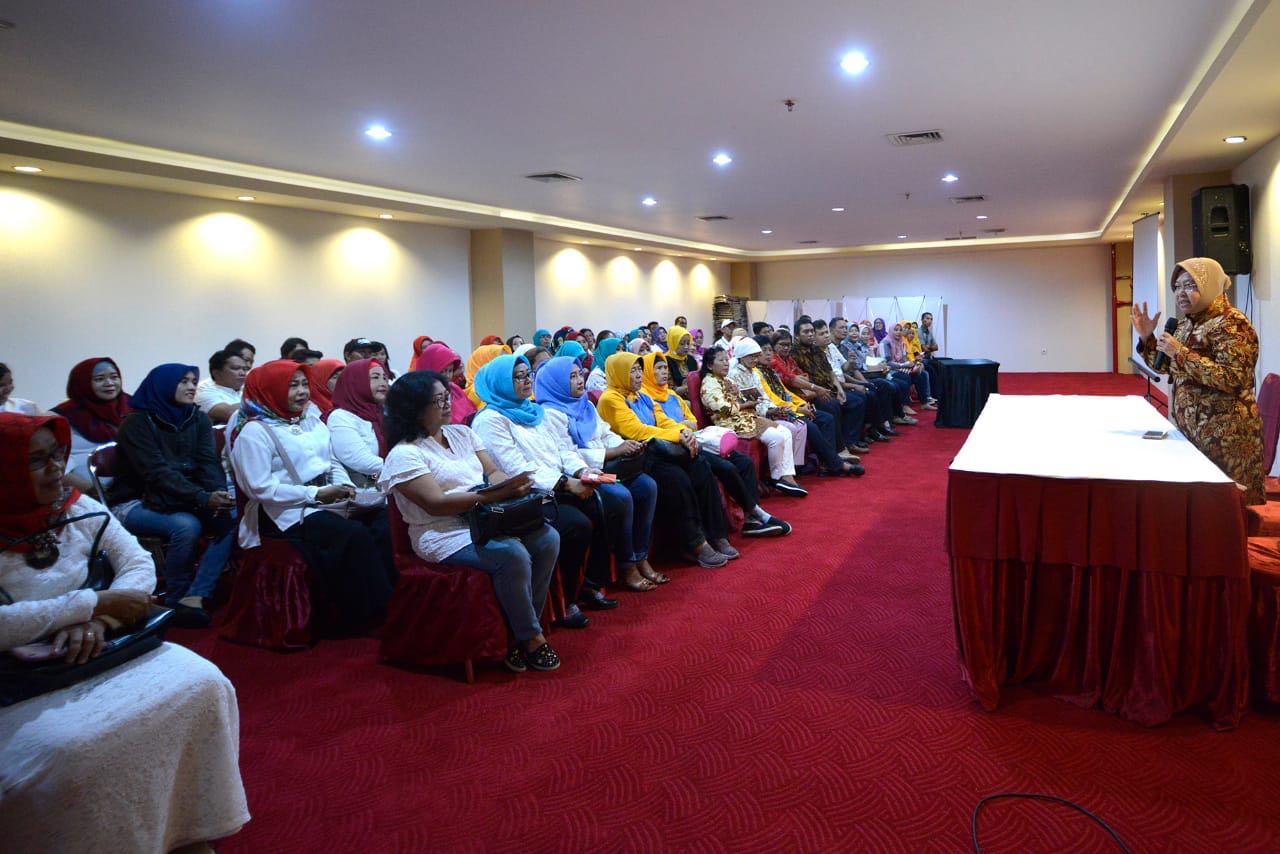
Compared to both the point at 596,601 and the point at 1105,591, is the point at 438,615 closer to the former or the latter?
the point at 596,601

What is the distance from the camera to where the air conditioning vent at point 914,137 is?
21.2ft

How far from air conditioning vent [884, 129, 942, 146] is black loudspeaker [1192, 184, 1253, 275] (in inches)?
83.8

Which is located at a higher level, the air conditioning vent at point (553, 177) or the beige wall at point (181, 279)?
the air conditioning vent at point (553, 177)

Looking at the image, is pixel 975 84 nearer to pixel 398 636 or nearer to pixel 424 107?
pixel 424 107

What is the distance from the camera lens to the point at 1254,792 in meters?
2.03

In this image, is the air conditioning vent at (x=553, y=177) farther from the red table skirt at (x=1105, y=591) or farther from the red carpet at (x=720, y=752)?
the red table skirt at (x=1105, y=591)

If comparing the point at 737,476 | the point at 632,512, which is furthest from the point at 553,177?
the point at 632,512

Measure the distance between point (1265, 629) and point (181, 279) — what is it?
320 inches

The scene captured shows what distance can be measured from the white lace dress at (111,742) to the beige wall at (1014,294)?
16.8 meters

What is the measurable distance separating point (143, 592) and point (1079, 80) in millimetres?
5760

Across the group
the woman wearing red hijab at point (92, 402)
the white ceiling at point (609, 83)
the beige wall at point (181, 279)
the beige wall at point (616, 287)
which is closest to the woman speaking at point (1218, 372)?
the white ceiling at point (609, 83)

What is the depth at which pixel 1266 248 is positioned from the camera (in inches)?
230

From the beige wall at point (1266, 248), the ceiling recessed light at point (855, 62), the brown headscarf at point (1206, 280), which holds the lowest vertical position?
the brown headscarf at point (1206, 280)

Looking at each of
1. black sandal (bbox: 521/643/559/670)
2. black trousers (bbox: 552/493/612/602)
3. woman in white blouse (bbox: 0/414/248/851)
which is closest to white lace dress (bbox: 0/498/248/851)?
woman in white blouse (bbox: 0/414/248/851)
